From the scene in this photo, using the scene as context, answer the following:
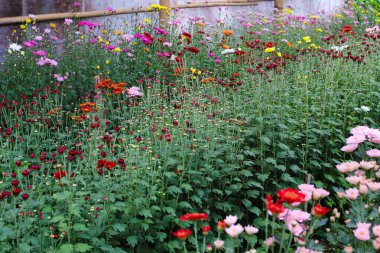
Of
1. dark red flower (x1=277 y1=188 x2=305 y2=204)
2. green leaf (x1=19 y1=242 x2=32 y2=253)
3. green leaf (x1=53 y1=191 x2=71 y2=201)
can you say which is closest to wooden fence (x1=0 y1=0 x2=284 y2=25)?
green leaf (x1=53 y1=191 x2=71 y2=201)

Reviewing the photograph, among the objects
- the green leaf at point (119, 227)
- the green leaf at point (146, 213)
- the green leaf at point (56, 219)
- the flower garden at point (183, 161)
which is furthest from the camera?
the green leaf at point (146, 213)

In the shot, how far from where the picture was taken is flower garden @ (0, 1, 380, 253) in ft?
9.47

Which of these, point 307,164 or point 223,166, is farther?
point 307,164

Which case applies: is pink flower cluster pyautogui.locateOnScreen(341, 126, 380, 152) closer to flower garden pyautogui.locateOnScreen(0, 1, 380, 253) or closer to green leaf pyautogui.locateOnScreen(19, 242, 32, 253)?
flower garden pyautogui.locateOnScreen(0, 1, 380, 253)

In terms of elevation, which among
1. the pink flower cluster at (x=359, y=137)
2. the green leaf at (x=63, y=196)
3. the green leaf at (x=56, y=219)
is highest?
the pink flower cluster at (x=359, y=137)

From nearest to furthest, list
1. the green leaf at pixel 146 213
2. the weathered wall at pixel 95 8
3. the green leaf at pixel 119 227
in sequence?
the green leaf at pixel 119 227 < the green leaf at pixel 146 213 < the weathered wall at pixel 95 8

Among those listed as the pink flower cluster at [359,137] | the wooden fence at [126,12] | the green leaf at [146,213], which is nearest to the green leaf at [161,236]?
the green leaf at [146,213]

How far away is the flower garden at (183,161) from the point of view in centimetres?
289

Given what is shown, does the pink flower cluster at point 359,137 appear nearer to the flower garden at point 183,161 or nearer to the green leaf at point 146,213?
the flower garden at point 183,161

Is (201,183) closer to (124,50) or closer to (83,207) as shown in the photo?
(83,207)

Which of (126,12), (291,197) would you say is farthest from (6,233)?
(126,12)

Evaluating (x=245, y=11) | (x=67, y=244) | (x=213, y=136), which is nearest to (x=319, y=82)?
(x=213, y=136)

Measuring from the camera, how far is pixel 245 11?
1218cm

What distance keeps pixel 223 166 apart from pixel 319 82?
2263mm
